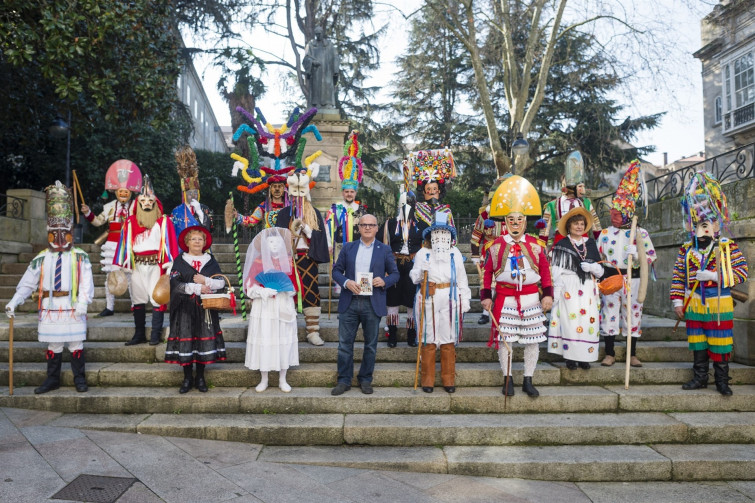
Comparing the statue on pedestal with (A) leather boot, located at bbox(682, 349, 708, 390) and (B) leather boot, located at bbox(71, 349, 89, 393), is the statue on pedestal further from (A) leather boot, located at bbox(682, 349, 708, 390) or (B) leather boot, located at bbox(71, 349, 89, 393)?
(A) leather boot, located at bbox(682, 349, 708, 390)

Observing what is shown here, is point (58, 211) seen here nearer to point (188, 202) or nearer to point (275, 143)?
point (188, 202)

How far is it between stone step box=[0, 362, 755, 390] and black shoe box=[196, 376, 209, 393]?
0.16 meters

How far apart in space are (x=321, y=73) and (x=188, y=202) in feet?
23.7

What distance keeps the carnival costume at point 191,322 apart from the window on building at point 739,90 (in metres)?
21.1

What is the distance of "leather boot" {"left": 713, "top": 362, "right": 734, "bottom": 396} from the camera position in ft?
17.3

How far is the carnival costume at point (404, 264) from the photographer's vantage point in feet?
19.8

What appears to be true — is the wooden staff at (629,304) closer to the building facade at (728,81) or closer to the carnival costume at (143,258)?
the carnival costume at (143,258)

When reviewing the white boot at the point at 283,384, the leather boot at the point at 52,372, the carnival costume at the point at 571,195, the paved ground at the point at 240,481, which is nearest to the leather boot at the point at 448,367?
the paved ground at the point at 240,481

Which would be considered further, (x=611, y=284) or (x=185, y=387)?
(x=611, y=284)

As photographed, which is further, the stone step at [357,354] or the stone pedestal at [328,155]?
the stone pedestal at [328,155]

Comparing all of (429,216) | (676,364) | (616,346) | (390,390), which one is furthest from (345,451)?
(676,364)

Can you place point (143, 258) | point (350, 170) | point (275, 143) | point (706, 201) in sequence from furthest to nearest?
point (350, 170) < point (275, 143) < point (143, 258) < point (706, 201)

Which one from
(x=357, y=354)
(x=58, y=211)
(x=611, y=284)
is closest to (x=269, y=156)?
(x=58, y=211)

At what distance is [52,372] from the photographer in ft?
17.9
